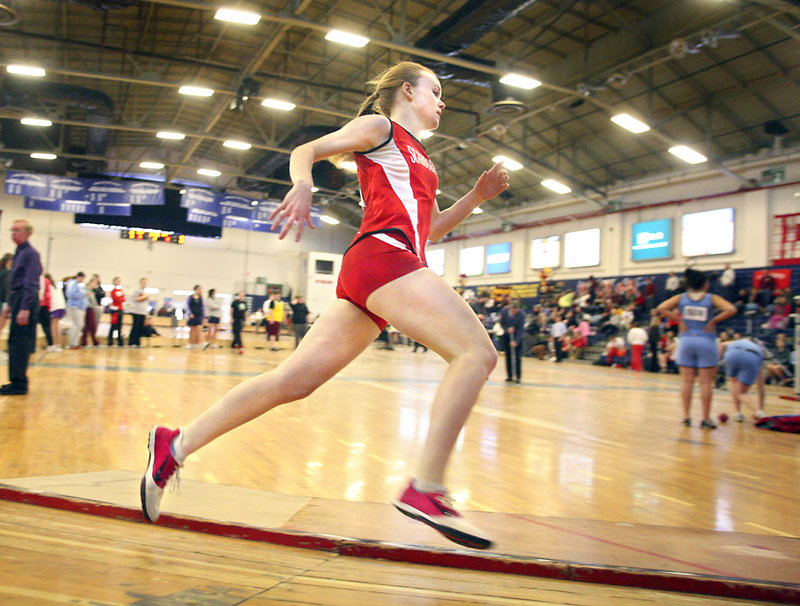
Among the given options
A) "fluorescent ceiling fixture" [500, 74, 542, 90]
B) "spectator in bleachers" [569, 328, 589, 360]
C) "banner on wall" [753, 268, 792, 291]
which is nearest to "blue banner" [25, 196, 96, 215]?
"fluorescent ceiling fixture" [500, 74, 542, 90]

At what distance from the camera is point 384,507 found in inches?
91.8

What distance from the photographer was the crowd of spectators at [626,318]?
50.5 feet

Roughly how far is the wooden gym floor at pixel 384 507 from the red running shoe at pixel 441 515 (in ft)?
0.39

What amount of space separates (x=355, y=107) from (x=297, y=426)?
17148 mm

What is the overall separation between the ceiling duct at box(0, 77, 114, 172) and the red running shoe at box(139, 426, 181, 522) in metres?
18.5

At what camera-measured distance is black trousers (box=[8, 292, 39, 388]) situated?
520cm

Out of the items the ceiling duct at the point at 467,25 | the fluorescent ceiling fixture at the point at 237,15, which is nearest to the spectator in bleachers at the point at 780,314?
the ceiling duct at the point at 467,25

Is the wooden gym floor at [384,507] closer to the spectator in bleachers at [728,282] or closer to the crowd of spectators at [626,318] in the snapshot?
the crowd of spectators at [626,318]

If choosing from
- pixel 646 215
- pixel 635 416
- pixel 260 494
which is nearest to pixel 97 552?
pixel 260 494

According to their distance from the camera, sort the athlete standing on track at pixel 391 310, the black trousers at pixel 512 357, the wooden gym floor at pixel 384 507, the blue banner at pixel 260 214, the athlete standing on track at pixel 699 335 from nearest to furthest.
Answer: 1. the wooden gym floor at pixel 384 507
2. the athlete standing on track at pixel 391 310
3. the athlete standing on track at pixel 699 335
4. the black trousers at pixel 512 357
5. the blue banner at pixel 260 214

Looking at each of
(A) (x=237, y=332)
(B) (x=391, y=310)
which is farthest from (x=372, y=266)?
(A) (x=237, y=332)

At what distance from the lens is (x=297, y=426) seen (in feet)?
15.0

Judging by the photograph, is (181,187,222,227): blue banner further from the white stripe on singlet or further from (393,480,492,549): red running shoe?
(393,480,492,549): red running shoe

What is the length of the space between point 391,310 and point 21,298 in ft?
15.7
